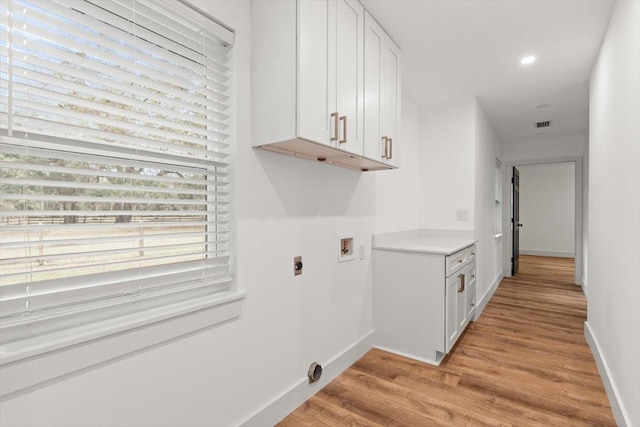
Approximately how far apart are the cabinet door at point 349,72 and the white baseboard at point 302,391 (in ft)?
4.89

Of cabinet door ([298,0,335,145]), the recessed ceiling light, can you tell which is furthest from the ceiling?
cabinet door ([298,0,335,145])

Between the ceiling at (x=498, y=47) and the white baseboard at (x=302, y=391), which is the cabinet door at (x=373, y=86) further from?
the white baseboard at (x=302, y=391)

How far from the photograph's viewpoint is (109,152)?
1225mm

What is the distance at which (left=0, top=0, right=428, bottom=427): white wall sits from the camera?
120 centimetres

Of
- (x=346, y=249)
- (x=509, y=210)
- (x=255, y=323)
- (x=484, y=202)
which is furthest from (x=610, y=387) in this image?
(x=509, y=210)

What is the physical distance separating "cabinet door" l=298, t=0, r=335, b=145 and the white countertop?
1.42 m

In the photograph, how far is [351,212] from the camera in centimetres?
261

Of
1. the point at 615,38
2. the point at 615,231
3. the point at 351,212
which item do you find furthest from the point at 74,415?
the point at 615,38

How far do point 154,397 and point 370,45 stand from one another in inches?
88.4

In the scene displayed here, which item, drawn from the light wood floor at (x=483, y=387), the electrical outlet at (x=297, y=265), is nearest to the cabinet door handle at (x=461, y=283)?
the light wood floor at (x=483, y=387)

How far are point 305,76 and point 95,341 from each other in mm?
1385

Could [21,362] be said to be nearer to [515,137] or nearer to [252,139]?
[252,139]

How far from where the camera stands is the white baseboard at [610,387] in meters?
1.79

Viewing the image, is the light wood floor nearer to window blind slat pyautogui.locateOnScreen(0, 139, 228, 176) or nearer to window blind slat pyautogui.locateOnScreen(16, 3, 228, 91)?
window blind slat pyautogui.locateOnScreen(0, 139, 228, 176)
